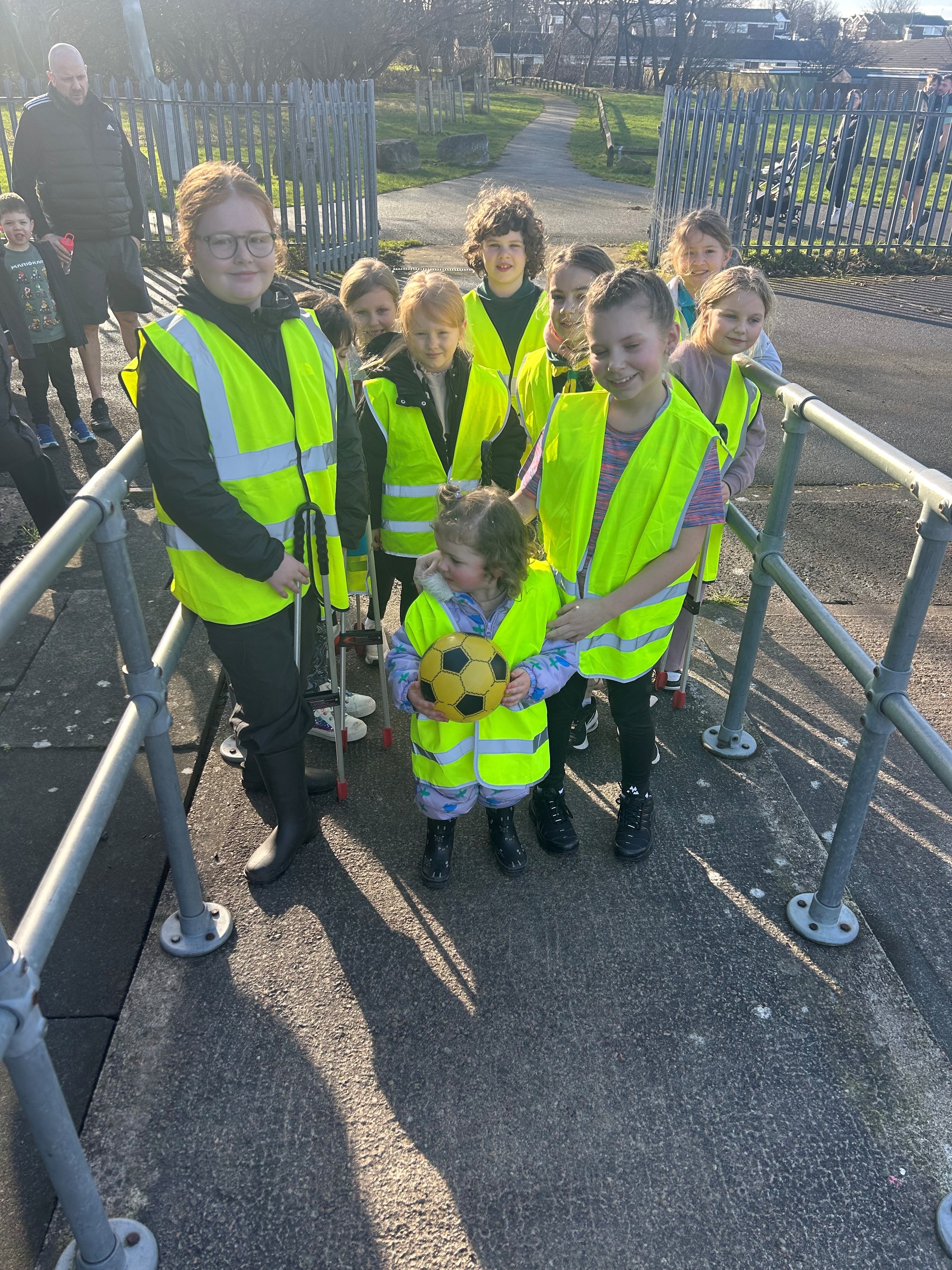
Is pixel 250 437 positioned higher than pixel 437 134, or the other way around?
pixel 250 437

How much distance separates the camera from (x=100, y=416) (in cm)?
675

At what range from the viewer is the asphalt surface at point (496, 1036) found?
206cm

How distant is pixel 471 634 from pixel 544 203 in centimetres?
Result: 1728

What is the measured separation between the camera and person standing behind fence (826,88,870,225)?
12.7 m

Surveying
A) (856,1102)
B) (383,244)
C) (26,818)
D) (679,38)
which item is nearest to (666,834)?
(856,1102)

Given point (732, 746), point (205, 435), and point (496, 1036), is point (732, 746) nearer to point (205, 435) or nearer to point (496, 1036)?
point (496, 1036)

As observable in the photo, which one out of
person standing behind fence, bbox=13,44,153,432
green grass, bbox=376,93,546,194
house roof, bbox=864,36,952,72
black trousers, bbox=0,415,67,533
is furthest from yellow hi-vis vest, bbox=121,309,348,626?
house roof, bbox=864,36,952,72

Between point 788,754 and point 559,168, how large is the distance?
2301cm

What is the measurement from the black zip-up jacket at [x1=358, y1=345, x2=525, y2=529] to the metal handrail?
107cm

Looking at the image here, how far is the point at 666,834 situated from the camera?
10.5 ft

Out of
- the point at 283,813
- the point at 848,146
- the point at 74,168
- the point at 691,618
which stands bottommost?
the point at 283,813

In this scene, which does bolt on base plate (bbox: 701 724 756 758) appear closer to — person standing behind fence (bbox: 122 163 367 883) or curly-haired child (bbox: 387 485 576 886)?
curly-haired child (bbox: 387 485 576 886)

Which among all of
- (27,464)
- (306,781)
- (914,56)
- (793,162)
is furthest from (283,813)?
(914,56)

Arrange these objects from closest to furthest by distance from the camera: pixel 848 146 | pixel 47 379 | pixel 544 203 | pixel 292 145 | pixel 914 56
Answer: pixel 47 379, pixel 292 145, pixel 848 146, pixel 544 203, pixel 914 56
